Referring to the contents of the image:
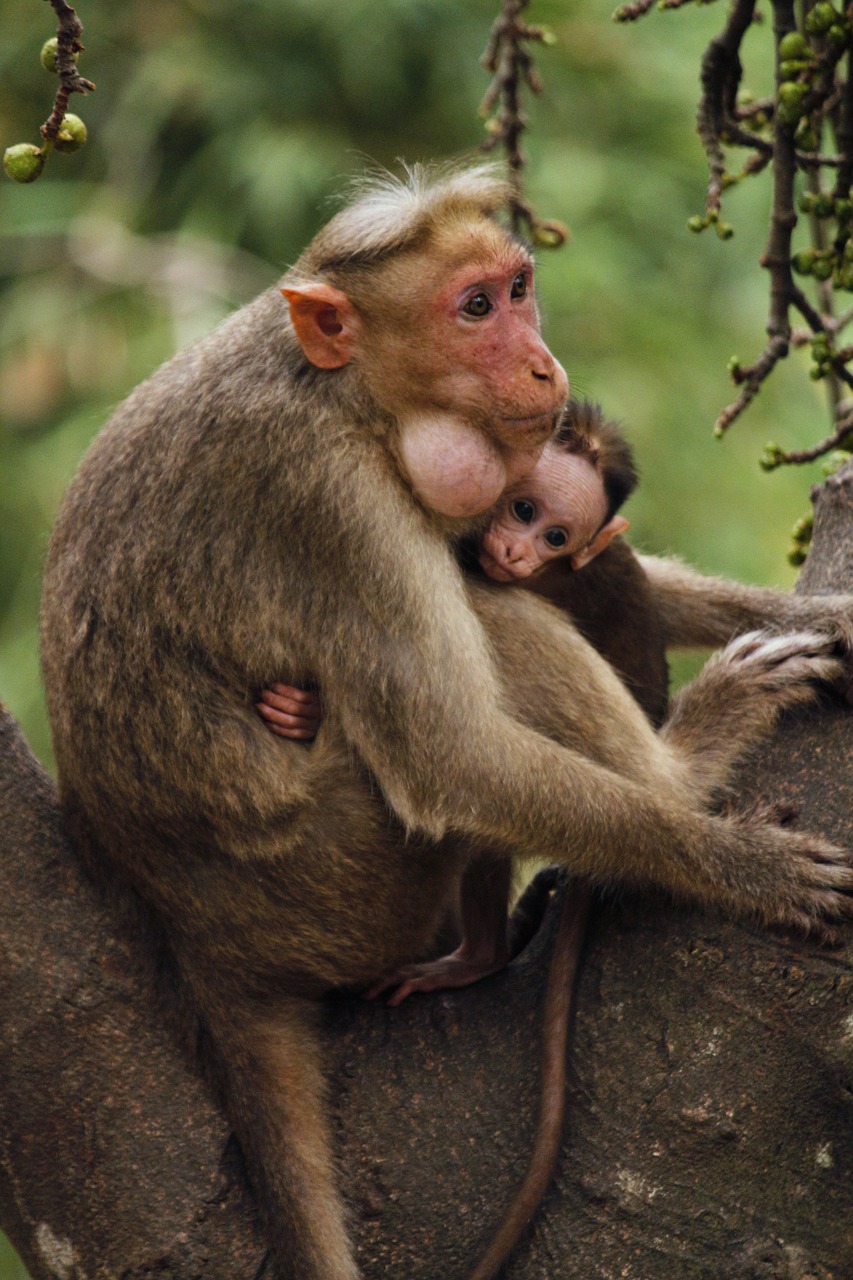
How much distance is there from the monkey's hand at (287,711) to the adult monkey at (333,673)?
0.04 m

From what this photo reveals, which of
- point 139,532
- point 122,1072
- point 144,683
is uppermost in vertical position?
point 139,532

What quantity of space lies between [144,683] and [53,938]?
24.3 inches

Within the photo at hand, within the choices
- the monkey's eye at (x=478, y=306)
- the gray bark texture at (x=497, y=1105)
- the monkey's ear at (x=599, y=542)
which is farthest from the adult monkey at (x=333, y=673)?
the monkey's ear at (x=599, y=542)

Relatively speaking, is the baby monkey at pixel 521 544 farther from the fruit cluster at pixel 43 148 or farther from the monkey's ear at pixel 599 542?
the fruit cluster at pixel 43 148

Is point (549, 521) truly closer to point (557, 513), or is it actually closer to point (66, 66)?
point (557, 513)

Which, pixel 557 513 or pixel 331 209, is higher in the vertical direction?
pixel 557 513

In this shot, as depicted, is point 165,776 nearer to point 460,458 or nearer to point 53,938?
point 53,938

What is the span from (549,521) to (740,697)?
0.70 meters

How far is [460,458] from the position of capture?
359cm

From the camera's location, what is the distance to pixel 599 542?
4246 millimetres

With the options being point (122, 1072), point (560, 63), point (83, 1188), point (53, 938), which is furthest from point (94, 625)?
point (560, 63)

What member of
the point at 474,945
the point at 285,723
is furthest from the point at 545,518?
the point at 474,945

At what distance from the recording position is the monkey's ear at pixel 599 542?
422cm

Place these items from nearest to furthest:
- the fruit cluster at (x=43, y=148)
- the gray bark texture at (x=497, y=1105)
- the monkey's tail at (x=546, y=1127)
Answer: the fruit cluster at (x=43, y=148)
the gray bark texture at (x=497, y=1105)
the monkey's tail at (x=546, y=1127)
